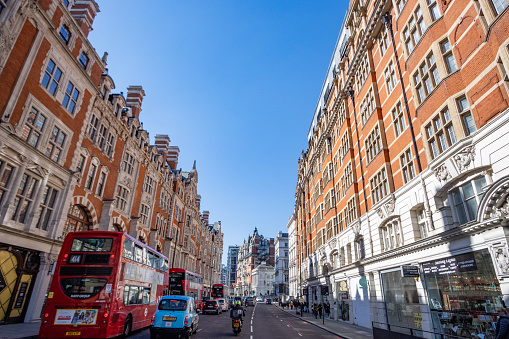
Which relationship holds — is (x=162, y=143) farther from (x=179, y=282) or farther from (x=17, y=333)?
(x=17, y=333)

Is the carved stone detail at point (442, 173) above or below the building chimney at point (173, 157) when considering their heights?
below

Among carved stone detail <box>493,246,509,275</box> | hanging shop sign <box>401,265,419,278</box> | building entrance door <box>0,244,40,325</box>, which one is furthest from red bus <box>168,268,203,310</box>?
carved stone detail <box>493,246,509,275</box>

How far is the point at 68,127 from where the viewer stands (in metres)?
19.7

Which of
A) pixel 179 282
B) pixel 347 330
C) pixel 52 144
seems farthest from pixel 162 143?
pixel 347 330

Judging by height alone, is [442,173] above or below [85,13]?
below

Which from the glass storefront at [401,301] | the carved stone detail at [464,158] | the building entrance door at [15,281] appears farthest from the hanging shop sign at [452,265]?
the building entrance door at [15,281]

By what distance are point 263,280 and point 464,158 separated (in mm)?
129669

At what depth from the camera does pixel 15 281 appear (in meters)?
15.1

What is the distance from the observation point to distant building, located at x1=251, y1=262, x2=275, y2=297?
128875mm

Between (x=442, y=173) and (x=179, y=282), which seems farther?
(x=179, y=282)

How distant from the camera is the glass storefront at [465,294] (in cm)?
1079

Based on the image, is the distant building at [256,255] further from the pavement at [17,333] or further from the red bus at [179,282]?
the pavement at [17,333]

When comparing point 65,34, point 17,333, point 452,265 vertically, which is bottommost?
point 17,333

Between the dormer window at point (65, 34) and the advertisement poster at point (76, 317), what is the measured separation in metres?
17.3
